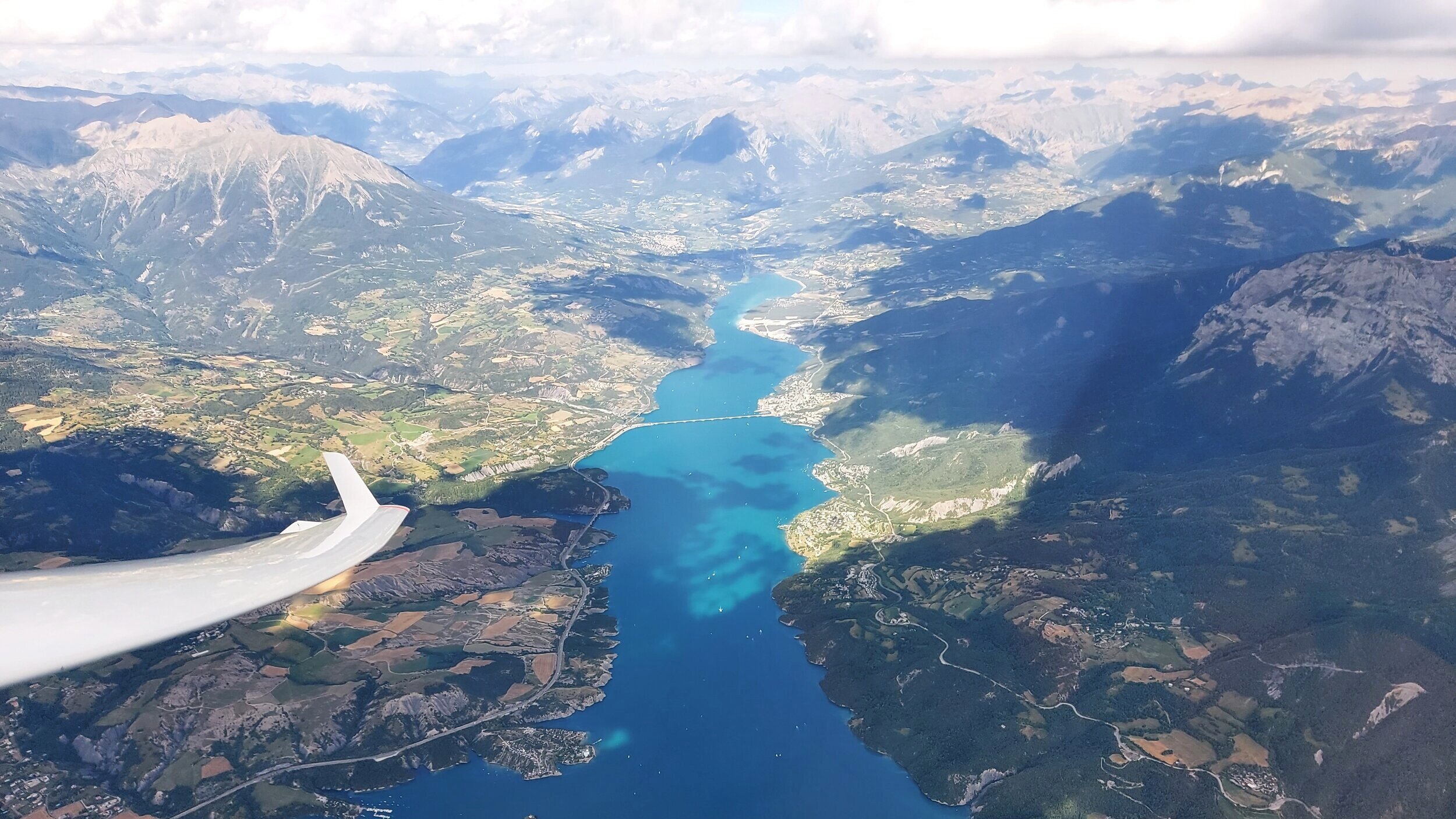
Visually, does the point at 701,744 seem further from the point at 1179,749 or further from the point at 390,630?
the point at 1179,749

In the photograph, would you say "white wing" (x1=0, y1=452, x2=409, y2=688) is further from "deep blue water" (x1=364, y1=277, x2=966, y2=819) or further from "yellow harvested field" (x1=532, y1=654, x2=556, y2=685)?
"yellow harvested field" (x1=532, y1=654, x2=556, y2=685)

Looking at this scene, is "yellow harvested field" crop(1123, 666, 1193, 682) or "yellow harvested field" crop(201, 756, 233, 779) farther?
"yellow harvested field" crop(1123, 666, 1193, 682)

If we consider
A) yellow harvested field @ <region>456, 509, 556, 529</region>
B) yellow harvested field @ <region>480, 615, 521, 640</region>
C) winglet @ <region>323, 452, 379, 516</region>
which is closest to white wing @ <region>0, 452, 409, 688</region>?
winglet @ <region>323, 452, 379, 516</region>

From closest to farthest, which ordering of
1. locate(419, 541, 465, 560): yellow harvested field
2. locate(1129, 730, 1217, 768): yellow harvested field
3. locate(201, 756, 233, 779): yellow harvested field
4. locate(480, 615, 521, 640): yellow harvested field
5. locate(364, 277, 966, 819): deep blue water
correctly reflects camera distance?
locate(201, 756, 233, 779): yellow harvested field < locate(1129, 730, 1217, 768): yellow harvested field < locate(364, 277, 966, 819): deep blue water < locate(480, 615, 521, 640): yellow harvested field < locate(419, 541, 465, 560): yellow harvested field

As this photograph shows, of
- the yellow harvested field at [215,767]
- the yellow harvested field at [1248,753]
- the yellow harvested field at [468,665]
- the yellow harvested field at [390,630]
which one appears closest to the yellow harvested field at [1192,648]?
the yellow harvested field at [1248,753]

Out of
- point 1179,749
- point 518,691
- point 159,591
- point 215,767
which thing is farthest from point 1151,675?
point 159,591

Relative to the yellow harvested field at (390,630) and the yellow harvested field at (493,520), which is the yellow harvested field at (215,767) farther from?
the yellow harvested field at (493,520)

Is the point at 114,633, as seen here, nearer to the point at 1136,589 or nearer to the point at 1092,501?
the point at 1136,589
